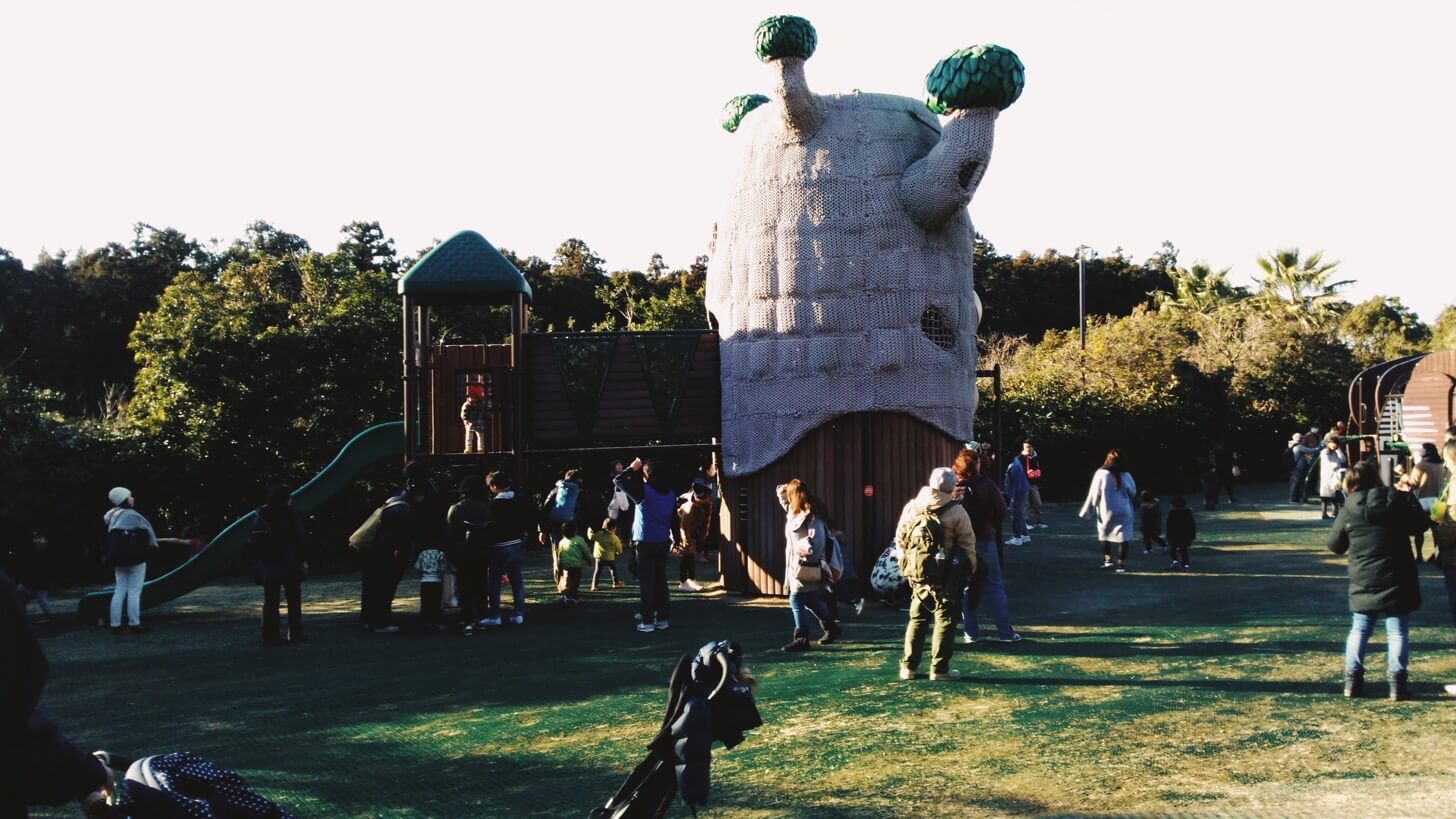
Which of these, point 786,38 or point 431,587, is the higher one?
point 786,38

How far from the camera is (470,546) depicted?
12633mm

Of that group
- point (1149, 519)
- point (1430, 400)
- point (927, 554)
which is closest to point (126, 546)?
point (927, 554)

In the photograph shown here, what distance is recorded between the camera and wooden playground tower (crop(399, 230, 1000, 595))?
565 inches

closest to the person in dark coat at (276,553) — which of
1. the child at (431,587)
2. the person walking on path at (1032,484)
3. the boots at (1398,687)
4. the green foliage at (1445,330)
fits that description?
the child at (431,587)

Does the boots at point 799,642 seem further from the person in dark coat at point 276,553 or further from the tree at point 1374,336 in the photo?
the tree at point 1374,336

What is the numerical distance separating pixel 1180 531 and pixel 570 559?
747 centimetres

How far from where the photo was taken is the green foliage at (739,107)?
1622cm

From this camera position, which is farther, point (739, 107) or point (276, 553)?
point (739, 107)

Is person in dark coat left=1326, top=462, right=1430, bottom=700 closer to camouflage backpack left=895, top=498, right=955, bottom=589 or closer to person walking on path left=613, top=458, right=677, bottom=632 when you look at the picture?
camouflage backpack left=895, top=498, right=955, bottom=589

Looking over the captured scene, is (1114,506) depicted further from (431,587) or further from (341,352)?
(341,352)

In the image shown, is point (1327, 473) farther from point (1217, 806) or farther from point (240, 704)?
point (240, 704)

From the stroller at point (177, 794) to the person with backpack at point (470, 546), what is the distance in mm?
8354

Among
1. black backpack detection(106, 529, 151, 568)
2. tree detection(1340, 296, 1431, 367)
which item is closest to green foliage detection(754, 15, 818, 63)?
black backpack detection(106, 529, 151, 568)

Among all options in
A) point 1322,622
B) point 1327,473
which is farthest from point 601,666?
point 1327,473
